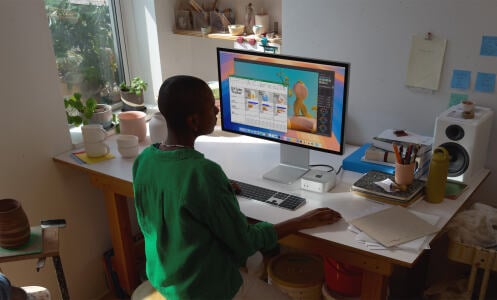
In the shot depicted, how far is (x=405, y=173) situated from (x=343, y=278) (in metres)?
0.55

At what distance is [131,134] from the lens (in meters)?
2.38

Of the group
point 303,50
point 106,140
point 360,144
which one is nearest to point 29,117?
point 106,140

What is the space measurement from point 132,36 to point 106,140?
711 millimetres

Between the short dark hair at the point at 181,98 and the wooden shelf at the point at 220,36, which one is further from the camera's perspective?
the wooden shelf at the point at 220,36

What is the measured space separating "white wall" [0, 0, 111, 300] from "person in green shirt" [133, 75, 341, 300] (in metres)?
0.89

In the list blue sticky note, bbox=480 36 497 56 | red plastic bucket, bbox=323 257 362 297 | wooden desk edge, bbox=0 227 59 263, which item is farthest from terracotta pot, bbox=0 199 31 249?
blue sticky note, bbox=480 36 497 56

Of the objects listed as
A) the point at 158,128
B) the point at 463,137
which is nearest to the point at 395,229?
the point at 463,137

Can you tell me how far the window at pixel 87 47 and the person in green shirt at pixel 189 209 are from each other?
4.23 feet

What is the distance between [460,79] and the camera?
200 cm

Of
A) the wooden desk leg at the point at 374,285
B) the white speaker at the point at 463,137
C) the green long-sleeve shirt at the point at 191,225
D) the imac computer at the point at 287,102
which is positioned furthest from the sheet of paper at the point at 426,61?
the green long-sleeve shirt at the point at 191,225

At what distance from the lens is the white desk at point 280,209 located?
155 cm

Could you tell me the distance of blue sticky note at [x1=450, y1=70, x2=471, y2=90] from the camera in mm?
1985

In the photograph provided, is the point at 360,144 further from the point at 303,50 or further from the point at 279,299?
the point at 279,299

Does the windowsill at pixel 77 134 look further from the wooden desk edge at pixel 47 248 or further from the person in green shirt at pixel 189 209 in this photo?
the person in green shirt at pixel 189 209
